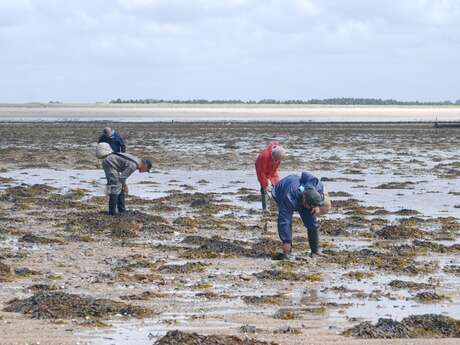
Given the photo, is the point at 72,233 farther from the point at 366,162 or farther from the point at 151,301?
the point at 366,162

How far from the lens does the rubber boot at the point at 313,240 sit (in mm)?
13703

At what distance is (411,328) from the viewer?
9234 mm

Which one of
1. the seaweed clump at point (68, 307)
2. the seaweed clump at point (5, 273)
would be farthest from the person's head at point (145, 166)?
the seaweed clump at point (68, 307)

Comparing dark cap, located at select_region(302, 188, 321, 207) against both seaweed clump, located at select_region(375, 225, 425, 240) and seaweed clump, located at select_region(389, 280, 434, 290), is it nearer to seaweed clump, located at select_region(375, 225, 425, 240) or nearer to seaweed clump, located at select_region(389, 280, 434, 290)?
seaweed clump, located at select_region(389, 280, 434, 290)

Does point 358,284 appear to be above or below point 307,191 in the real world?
below

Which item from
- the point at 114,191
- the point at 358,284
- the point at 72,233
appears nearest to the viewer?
the point at 358,284

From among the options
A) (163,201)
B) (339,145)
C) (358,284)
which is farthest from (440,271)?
(339,145)

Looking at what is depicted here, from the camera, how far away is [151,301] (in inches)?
414

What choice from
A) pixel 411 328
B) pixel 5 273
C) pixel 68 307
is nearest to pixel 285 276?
pixel 411 328

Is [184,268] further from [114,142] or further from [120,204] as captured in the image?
[114,142]

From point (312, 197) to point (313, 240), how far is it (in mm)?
679

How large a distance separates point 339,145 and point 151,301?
35739 mm

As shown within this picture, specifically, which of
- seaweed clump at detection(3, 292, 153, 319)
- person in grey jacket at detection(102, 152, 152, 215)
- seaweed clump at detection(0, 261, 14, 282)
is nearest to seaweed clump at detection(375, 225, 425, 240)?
person in grey jacket at detection(102, 152, 152, 215)

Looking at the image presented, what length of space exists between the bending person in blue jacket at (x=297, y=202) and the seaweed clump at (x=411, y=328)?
4.13 metres
